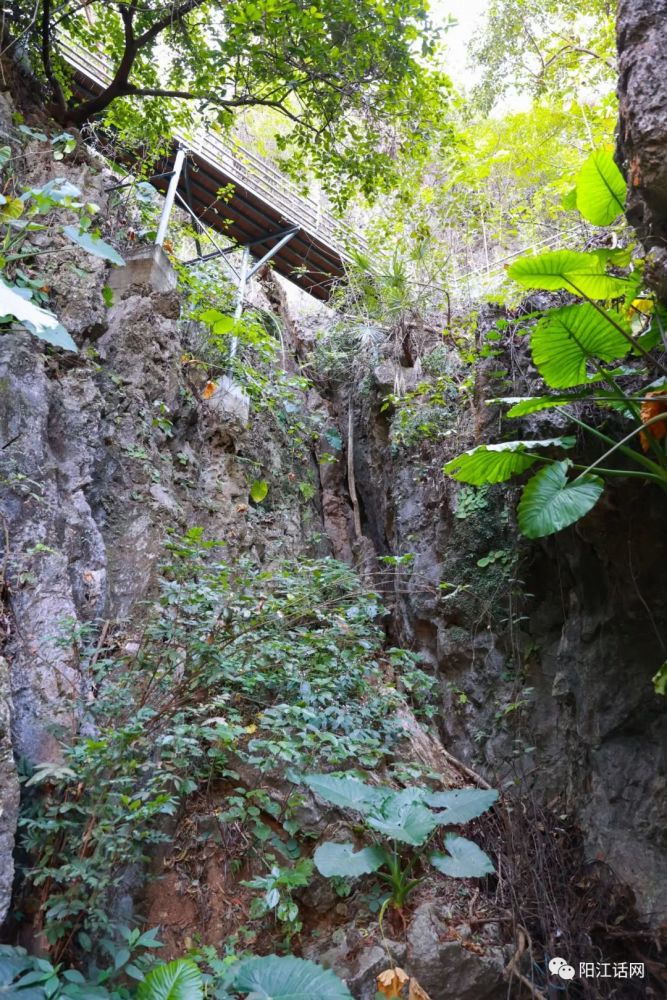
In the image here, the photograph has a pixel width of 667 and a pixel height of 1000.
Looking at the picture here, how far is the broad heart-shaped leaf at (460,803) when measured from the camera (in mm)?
2900

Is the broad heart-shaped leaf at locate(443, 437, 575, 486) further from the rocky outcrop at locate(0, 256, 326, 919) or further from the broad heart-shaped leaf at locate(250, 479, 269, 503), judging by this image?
the broad heart-shaped leaf at locate(250, 479, 269, 503)

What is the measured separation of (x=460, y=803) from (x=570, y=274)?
110 inches

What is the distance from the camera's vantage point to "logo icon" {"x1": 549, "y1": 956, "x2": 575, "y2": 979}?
9.44 feet

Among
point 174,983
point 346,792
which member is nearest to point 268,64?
point 346,792

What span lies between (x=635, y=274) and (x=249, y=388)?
427 centimetres

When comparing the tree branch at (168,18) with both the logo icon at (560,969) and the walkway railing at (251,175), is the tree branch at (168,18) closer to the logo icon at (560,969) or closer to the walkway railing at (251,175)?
the walkway railing at (251,175)

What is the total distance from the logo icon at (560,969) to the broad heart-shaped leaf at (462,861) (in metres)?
0.48

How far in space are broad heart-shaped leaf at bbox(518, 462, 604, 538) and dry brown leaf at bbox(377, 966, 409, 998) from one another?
6.53ft

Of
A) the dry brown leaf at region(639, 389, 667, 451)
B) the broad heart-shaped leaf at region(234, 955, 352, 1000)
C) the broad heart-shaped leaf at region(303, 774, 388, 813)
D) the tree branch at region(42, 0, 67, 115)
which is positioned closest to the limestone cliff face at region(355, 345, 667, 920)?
the dry brown leaf at region(639, 389, 667, 451)

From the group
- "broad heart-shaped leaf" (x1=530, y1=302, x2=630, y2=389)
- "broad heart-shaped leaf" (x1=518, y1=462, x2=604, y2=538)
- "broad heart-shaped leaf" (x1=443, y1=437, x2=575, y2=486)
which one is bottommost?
"broad heart-shaped leaf" (x1=518, y1=462, x2=604, y2=538)

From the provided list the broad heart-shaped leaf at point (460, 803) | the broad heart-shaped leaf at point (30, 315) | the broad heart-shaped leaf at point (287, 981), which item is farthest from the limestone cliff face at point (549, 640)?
the broad heart-shaped leaf at point (30, 315)

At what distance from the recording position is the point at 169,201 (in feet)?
21.6

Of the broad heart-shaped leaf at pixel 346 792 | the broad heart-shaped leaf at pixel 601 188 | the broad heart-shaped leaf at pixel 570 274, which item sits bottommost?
the broad heart-shaped leaf at pixel 346 792

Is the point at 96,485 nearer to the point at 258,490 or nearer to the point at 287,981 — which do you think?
the point at 258,490
